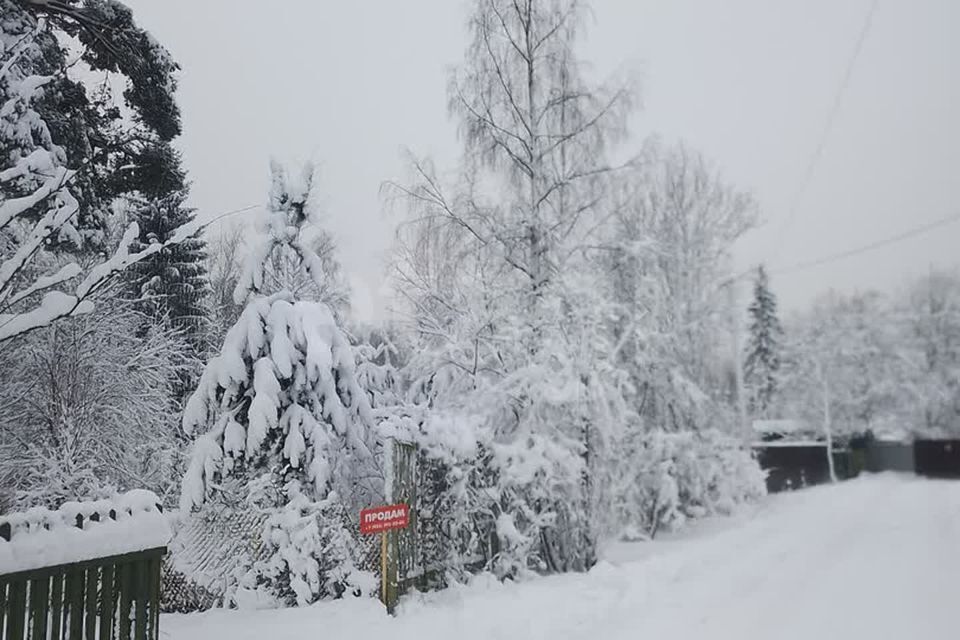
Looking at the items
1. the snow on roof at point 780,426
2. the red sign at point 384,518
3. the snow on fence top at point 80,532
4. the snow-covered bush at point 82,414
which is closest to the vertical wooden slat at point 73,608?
the snow on fence top at point 80,532

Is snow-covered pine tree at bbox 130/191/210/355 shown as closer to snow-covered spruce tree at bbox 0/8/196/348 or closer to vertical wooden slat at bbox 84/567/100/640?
snow-covered spruce tree at bbox 0/8/196/348

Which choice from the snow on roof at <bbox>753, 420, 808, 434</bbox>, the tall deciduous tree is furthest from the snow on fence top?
the snow on roof at <bbox>753, 420, 808, 434</bbox>

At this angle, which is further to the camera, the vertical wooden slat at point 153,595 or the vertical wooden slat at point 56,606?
the vertical wooden slat at point 153,595

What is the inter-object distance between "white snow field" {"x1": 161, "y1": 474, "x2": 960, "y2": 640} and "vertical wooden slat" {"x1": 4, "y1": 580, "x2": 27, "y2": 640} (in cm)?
254

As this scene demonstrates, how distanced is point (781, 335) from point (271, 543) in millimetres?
10562

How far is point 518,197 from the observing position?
11.1 metres

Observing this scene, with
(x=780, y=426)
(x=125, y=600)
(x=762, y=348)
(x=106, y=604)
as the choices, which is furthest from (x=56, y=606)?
(x=780, y=426)

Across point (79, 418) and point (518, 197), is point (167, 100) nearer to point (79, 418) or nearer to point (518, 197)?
point (79, 418)

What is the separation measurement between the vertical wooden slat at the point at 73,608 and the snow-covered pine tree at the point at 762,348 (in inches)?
417

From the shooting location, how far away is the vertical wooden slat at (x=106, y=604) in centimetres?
340

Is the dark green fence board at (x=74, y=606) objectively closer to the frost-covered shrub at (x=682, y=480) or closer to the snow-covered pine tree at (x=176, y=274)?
the frost-covered shrub at (x=682, y=480)

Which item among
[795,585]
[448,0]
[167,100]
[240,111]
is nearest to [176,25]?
[240,111]

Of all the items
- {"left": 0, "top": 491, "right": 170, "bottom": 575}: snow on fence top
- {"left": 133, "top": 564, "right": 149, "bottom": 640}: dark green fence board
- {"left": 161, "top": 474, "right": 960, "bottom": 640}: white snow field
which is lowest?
{"left": 161, "top": 474, "right": 960, "bottom": 640}: white snow field

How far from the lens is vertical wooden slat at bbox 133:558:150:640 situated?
3.56 meters
